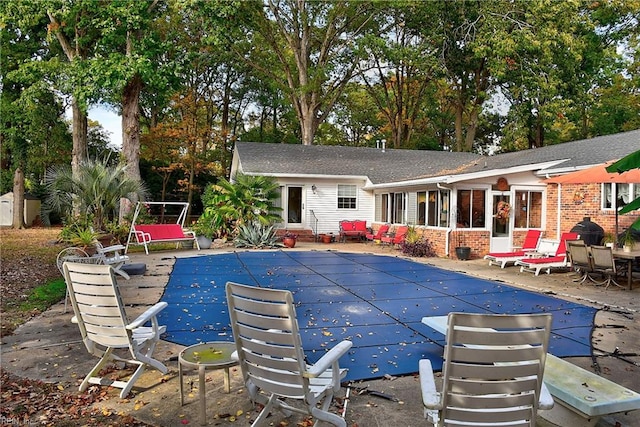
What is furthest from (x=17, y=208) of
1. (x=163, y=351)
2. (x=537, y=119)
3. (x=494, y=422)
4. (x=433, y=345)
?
(x=537, y=119)

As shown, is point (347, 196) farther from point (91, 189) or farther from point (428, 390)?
point (428, 390)

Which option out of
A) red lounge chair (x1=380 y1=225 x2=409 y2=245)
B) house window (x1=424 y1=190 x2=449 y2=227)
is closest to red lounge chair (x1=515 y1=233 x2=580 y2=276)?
house window (x1=424 y1=190 x2=449 y2=227)

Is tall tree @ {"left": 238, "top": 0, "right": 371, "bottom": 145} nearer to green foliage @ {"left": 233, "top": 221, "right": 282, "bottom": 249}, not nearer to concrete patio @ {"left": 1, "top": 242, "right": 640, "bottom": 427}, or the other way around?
green foliage @ {"left": 233, "top": 221, "right": 282, "bottom": 249}

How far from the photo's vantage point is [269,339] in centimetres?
264

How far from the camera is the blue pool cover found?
477 centimetres

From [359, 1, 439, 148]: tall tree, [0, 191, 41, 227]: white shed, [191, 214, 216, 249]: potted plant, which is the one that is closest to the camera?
[191, 214, 216, 249]: potted plant

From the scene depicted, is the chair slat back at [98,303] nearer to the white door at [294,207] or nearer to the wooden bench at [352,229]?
the white door at [294,207]

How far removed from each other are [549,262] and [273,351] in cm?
979

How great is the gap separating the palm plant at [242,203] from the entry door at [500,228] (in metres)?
7.46

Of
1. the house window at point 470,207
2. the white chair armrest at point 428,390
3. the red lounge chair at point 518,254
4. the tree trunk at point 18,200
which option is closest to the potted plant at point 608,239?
the red lounge chair at point 518,254

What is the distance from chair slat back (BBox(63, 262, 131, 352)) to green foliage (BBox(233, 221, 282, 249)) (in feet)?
37.9

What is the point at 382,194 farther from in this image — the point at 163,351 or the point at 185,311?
the point at 163,351

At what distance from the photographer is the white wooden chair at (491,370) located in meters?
2.22

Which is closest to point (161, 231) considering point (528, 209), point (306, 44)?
point (528, 209)
